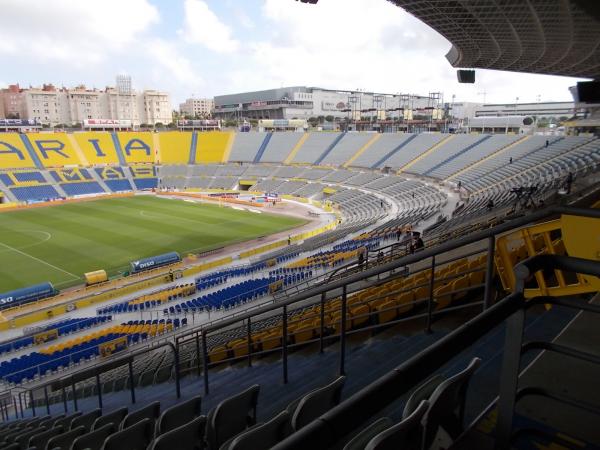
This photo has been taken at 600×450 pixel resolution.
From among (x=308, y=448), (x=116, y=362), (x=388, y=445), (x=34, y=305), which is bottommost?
(x=34, y=305)

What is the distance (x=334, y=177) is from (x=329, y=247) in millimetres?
27008

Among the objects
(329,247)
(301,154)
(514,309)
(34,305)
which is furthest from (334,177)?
(514,309)

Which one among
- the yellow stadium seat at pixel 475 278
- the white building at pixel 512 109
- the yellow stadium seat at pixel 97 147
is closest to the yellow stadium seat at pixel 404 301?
the yellow stadium seat at pixel 475 278

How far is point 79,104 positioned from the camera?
125875 millimetres

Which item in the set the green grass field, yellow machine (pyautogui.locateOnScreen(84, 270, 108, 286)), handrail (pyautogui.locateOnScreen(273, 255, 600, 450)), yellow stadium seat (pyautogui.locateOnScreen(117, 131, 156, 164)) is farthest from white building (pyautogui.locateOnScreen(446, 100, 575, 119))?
handrail (pyautogui.locateOnScreen(273, 255, 600, 450))

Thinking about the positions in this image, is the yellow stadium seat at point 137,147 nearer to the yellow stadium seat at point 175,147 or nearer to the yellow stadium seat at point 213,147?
the yellow stadium seat at point 175,147

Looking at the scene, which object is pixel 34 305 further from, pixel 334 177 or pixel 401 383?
pixel 334 177

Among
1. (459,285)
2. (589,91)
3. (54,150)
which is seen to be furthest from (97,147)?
(459,285)

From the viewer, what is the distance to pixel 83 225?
127ft

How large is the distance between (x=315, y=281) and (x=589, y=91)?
13439 mm

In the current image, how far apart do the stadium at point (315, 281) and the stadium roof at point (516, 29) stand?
0.35ft

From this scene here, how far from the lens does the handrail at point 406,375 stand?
1.27 metres

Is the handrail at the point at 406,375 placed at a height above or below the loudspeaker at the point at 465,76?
below

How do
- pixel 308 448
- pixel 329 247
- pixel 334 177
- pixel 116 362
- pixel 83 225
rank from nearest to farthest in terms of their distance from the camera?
pixel 308 448, pixel 116 362, pixel 329 247, pixel 83 225, pixel 334 177
